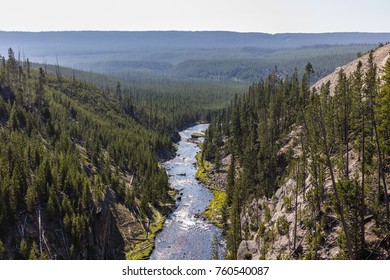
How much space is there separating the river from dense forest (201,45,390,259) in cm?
717

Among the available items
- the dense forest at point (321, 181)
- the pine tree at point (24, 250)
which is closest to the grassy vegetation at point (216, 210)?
the dense forest at point (321, 181)

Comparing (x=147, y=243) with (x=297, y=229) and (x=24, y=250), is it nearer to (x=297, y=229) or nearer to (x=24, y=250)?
(x=24, y=250)

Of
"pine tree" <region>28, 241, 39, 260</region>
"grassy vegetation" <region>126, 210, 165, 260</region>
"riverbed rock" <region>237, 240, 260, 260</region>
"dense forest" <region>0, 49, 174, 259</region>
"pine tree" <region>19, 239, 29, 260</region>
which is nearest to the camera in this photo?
"pine tree" <region>28, 241, 39, 260</region>

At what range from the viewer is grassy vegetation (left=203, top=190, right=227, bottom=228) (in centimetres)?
9450

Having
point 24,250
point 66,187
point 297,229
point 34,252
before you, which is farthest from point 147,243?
point 297,229

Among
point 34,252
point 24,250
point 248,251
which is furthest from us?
point 248,251

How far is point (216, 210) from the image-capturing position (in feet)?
330

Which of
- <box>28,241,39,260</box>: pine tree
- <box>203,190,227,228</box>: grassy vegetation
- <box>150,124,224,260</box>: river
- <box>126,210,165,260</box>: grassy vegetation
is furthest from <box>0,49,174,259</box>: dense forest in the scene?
<box>203,190,227,228</box>: grassy vegetation

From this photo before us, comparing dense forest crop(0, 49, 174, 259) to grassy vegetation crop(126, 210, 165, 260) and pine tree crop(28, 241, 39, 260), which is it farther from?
grassy vegetation crop(126, 210, 165, 260)

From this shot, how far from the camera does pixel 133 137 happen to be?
160 metres

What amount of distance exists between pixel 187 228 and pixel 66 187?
32.9 metres

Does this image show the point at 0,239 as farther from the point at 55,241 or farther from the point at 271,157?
the point at 271,157

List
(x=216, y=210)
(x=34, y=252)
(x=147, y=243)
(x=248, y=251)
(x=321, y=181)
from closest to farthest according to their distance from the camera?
(x=34, y=252) → (x=321, y=181) → (x=248, y=251) → (x=147, y=243) → (x=216, y=210)
